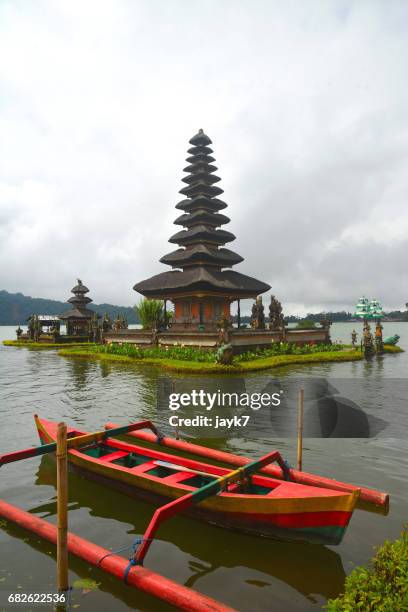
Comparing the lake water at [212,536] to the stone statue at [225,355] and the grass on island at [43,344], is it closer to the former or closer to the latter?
the stone statue at [225,355]

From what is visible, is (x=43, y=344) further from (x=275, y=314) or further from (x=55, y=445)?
(x=55, y=445)

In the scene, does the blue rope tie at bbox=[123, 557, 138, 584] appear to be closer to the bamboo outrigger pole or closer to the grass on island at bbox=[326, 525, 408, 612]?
the grass on island at bbox=[326, 525, 408, 612]

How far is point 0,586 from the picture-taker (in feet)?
18.1

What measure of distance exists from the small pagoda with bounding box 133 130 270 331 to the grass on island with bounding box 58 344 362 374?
15.7ft

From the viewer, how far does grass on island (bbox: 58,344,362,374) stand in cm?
2356

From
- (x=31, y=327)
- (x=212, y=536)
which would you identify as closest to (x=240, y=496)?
(x=212, y=536)

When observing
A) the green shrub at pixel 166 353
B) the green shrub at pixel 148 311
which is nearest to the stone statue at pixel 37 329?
the green shrub at pixel 148 311

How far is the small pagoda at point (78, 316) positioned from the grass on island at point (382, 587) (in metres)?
54.9

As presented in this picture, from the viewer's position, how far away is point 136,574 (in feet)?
17.2

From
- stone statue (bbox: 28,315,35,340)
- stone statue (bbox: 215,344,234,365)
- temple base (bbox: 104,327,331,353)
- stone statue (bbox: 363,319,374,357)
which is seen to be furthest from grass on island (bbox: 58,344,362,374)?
stone statue (bbox: 28,315,35,340)

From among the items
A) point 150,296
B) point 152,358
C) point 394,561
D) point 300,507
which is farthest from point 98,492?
point 150,296

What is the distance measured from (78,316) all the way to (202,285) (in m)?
29.7

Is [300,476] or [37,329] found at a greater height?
[37,329]

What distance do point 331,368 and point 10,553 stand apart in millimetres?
A: 23035
